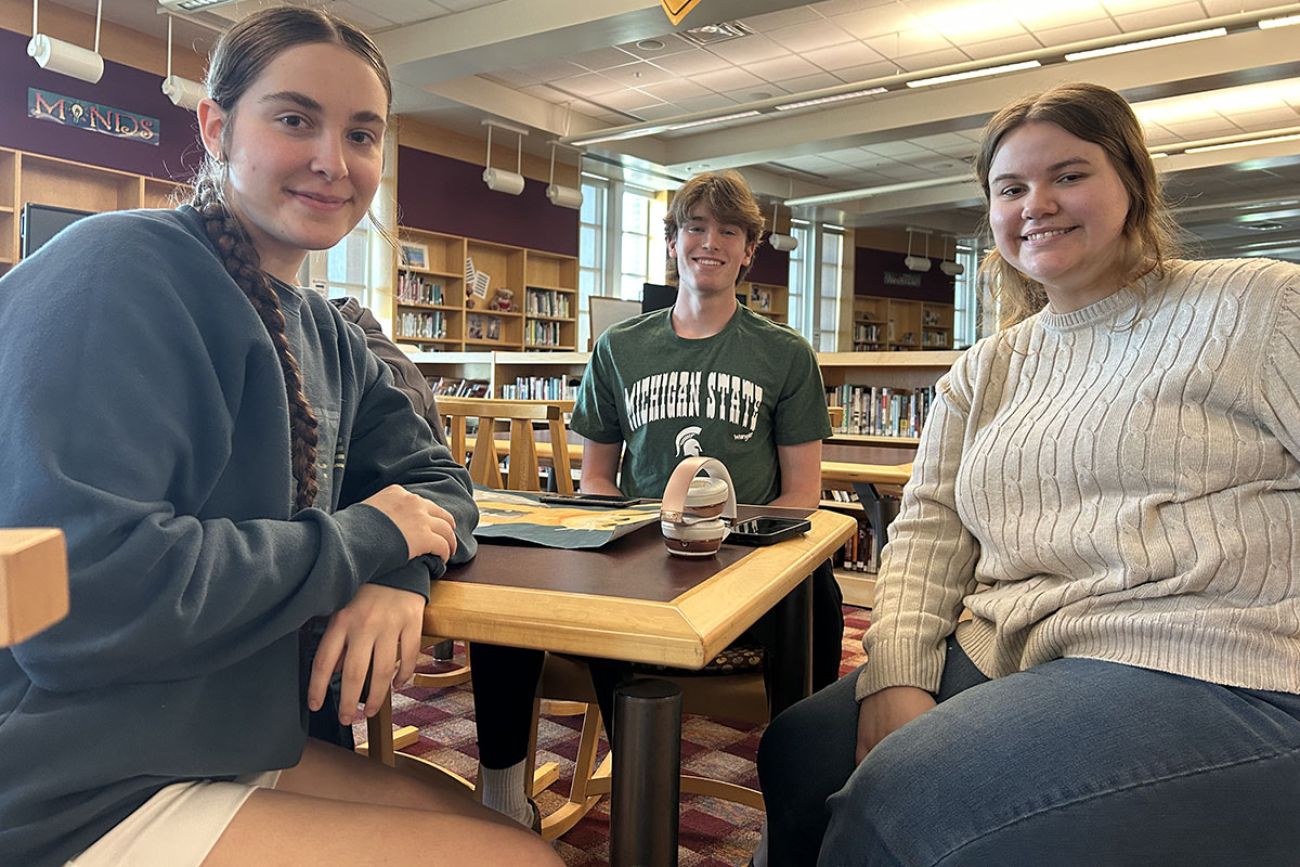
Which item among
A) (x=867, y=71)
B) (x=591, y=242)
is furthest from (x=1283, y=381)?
(x=591, y=242)

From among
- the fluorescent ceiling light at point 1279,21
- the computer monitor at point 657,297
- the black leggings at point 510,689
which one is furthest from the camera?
the fluorescent ceiling light at point 1279,21

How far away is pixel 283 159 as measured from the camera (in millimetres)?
944

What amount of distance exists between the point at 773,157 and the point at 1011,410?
9.13 m

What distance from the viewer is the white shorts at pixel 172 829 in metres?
0.70

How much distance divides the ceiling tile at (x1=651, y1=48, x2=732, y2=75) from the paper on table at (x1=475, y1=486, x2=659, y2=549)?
273 inches

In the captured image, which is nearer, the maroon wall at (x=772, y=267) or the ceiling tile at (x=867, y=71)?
the ceiling tile at (x=867, y=71)

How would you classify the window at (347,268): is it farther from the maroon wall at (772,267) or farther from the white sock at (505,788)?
the white sock at (505,788)

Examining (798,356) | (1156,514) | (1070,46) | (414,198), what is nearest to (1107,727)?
(1156,514)

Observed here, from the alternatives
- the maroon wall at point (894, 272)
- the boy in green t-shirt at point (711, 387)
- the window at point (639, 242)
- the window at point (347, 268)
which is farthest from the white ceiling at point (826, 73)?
the boy in green t-shirt at point (711, 387)

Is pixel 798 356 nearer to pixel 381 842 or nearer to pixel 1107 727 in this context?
pixel 1107 727

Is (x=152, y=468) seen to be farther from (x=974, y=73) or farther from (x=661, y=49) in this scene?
(x=661, y=49)

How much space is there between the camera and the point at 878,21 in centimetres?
702

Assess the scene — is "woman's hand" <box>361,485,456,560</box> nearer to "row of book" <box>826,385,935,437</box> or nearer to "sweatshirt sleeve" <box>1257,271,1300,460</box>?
"sweatshirt sleeve" <box>1257,271,1300,460</box>

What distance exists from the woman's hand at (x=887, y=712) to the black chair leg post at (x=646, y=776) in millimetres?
362
